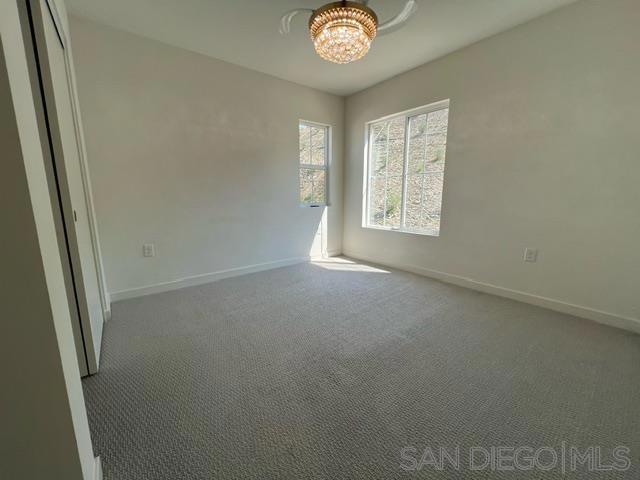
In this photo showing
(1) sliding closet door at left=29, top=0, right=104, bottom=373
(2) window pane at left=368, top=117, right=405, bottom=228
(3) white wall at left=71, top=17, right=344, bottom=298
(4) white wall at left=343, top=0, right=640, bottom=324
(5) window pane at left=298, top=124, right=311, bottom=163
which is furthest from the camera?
(5) window pane at left=298, top=124, right=311, bottom=163

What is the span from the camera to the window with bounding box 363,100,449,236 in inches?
124

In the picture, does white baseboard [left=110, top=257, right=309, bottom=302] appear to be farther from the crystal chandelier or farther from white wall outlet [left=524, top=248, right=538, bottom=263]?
white wall outlet [left=524, top=248, right=538, bottom=263]

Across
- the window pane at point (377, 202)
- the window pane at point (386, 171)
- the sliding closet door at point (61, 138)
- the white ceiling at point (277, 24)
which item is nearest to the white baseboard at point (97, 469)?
the sliding closet door at point (61, 138)

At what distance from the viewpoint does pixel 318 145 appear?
4.00 meters

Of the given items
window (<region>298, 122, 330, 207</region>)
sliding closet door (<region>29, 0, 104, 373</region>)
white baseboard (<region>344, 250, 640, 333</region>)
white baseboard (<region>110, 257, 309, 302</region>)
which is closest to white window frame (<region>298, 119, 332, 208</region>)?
window (<region>298, 122, 330, 207</region>)

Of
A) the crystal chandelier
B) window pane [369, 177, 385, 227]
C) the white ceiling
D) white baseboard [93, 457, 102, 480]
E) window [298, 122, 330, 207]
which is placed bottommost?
A: white baseboard [93, 457, 102, 480]

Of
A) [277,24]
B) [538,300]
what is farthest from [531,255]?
[277,24]

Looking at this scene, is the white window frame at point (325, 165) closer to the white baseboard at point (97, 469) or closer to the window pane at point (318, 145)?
the window pane at point (318, 145)

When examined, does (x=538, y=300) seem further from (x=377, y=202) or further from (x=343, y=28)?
(x=343, y=28)

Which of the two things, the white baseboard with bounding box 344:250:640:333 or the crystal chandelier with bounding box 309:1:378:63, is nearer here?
the crystal chandelier with bounding box 309:1:378:63

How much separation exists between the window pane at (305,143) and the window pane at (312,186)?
0.52 ft

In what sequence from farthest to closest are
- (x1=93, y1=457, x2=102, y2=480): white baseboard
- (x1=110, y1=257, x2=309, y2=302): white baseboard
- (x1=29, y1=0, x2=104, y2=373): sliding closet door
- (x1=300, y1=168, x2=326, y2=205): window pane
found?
(x1=300, y1=168, x2=326, y2=205): window pane, (x1=110, y1=257, x2=309, y2=302): white baseboard, (x1=29, y1=0, x2=104, y2=373): sliding closet door, (x1=93, y1=457, x2=102, y2=480): white baseboard

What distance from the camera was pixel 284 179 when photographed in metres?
3.60

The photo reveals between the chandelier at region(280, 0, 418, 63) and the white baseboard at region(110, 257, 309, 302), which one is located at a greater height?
the chandelier at region(280, 0, 418, 63)
